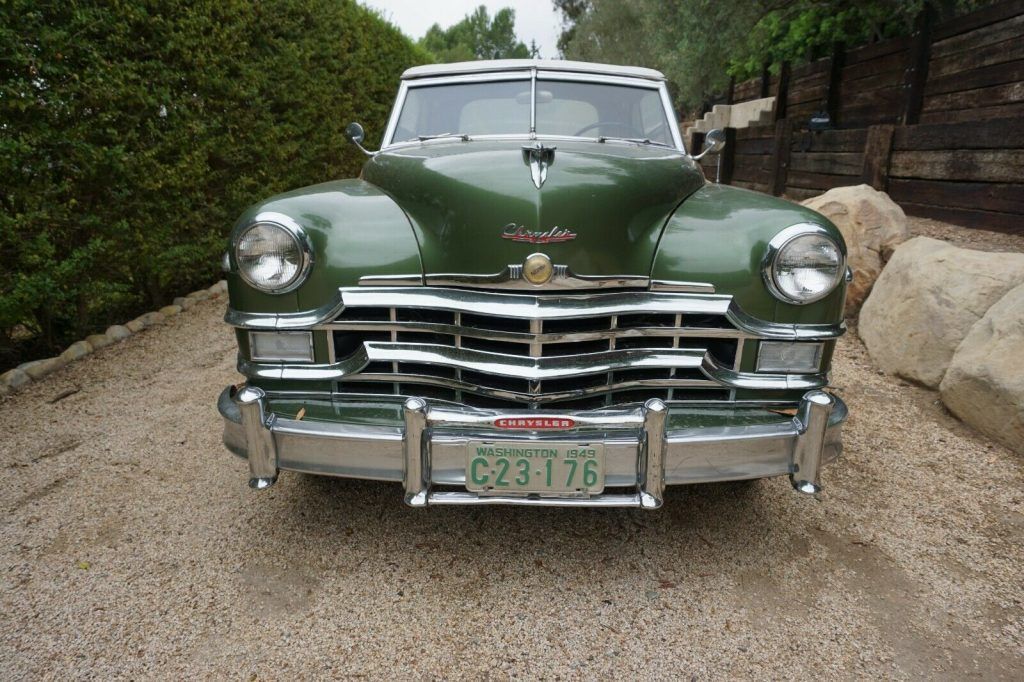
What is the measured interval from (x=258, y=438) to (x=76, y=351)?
3295 mm

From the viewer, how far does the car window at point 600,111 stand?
3.31m

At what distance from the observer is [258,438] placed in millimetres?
2066

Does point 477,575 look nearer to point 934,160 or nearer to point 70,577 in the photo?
point 70,577

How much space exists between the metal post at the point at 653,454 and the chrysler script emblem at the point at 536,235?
2.05 feet

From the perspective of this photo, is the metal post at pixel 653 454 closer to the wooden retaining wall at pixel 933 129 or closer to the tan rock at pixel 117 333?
the tan rock at pixel 117 333

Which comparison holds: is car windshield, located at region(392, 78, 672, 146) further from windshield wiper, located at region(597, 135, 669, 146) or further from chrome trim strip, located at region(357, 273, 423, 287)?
chrome trim strip, located at region(357, 273, 423, 287)

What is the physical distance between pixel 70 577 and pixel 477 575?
4.79 feet

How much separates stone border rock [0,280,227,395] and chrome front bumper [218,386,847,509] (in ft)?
9.73

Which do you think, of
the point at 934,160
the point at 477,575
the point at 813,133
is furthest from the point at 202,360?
the point at 813,133

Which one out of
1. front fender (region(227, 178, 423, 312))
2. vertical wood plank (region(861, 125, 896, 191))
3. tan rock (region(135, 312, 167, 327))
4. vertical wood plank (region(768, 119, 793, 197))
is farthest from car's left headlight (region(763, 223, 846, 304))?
vertical wood plank (region(768, 119, 793, 197))

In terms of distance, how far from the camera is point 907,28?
840 centimetres

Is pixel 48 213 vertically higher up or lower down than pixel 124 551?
higher up

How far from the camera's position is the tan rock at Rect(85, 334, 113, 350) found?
15.2 feet

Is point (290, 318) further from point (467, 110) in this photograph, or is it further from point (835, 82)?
point (835, 82)
